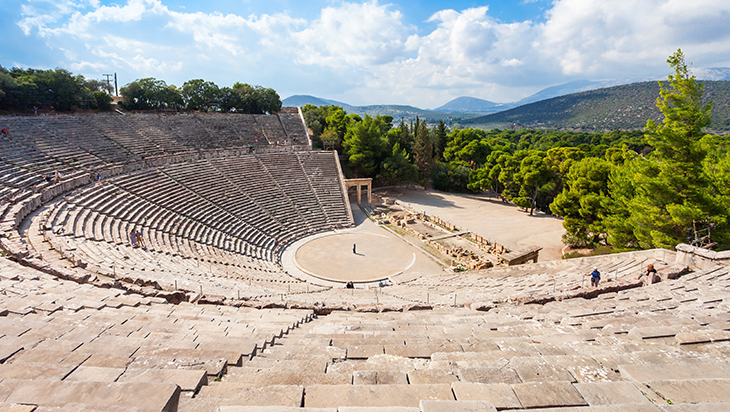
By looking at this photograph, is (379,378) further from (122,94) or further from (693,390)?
(122,94)

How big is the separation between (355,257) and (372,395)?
1879cm

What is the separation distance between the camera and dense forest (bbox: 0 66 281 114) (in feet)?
104

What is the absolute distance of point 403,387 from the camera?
11.8 ft

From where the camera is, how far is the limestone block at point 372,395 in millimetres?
3301

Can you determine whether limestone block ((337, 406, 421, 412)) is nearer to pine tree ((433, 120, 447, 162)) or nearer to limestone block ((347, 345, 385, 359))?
limestone block ((347, 345, 385, 359))

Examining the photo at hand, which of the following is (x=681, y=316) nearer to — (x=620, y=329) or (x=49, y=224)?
(x=620, y=329)

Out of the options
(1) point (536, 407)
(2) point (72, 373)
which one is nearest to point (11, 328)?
(2) point (72, 373)

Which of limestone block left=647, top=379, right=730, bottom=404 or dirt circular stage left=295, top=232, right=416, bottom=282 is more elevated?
limestone block left=647, top=379, right=730, bottom=404

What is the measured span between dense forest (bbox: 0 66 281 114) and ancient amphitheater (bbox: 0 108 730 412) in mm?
14982

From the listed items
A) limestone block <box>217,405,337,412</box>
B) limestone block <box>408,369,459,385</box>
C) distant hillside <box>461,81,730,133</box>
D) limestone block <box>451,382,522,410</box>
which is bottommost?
limestone block <box>408,369,459,385</box>

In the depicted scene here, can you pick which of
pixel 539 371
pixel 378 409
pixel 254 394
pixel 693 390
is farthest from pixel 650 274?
pixel 254 394

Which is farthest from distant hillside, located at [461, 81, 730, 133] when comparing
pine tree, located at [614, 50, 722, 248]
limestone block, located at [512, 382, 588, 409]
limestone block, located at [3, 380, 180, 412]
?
limestone block, located at [3, 380, 180, 412]

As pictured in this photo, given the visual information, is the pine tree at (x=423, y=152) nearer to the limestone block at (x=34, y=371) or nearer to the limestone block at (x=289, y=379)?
the limestone block at (x=289, y=379)

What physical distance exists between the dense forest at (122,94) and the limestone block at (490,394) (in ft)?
140
